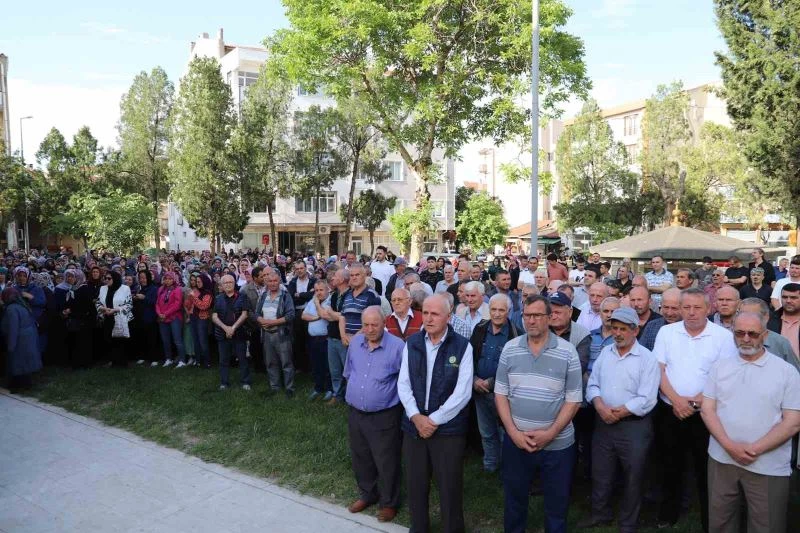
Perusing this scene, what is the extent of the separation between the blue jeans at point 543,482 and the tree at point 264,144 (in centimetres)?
2545

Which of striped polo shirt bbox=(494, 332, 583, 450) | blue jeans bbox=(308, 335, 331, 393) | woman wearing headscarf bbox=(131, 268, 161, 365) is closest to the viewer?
striped polo shirt bbox=(494, 332, 583, 450)

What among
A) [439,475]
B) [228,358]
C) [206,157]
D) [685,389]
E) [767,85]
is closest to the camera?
[439,475]

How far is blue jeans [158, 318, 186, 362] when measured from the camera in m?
9.84

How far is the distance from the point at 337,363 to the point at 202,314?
3179mm

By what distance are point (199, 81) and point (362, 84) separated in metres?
9.84

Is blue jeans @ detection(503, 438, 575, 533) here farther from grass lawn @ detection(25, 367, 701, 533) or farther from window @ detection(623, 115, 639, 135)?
window @ detection(623, 115, 639, 135)

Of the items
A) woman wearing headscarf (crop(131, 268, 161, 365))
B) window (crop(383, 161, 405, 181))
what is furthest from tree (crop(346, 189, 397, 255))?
woman wearing headscarf (crop(131, 268, 161, 365))

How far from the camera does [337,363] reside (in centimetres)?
763

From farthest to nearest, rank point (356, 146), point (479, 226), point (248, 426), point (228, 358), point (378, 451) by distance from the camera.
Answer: point (356, 146)
point (479, 226)
point (228, 358)
point (248, 426)
point (378, 451)

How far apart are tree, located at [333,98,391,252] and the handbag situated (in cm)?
2083

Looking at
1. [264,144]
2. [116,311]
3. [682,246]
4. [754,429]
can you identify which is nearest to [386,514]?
[754,429]

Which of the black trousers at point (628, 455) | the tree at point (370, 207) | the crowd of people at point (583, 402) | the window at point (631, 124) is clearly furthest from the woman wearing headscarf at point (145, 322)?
the window at point (631, 124)

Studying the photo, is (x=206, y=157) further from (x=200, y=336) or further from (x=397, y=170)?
(x=200, y=336)

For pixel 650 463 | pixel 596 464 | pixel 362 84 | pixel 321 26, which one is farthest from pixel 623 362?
pixel 362 84
